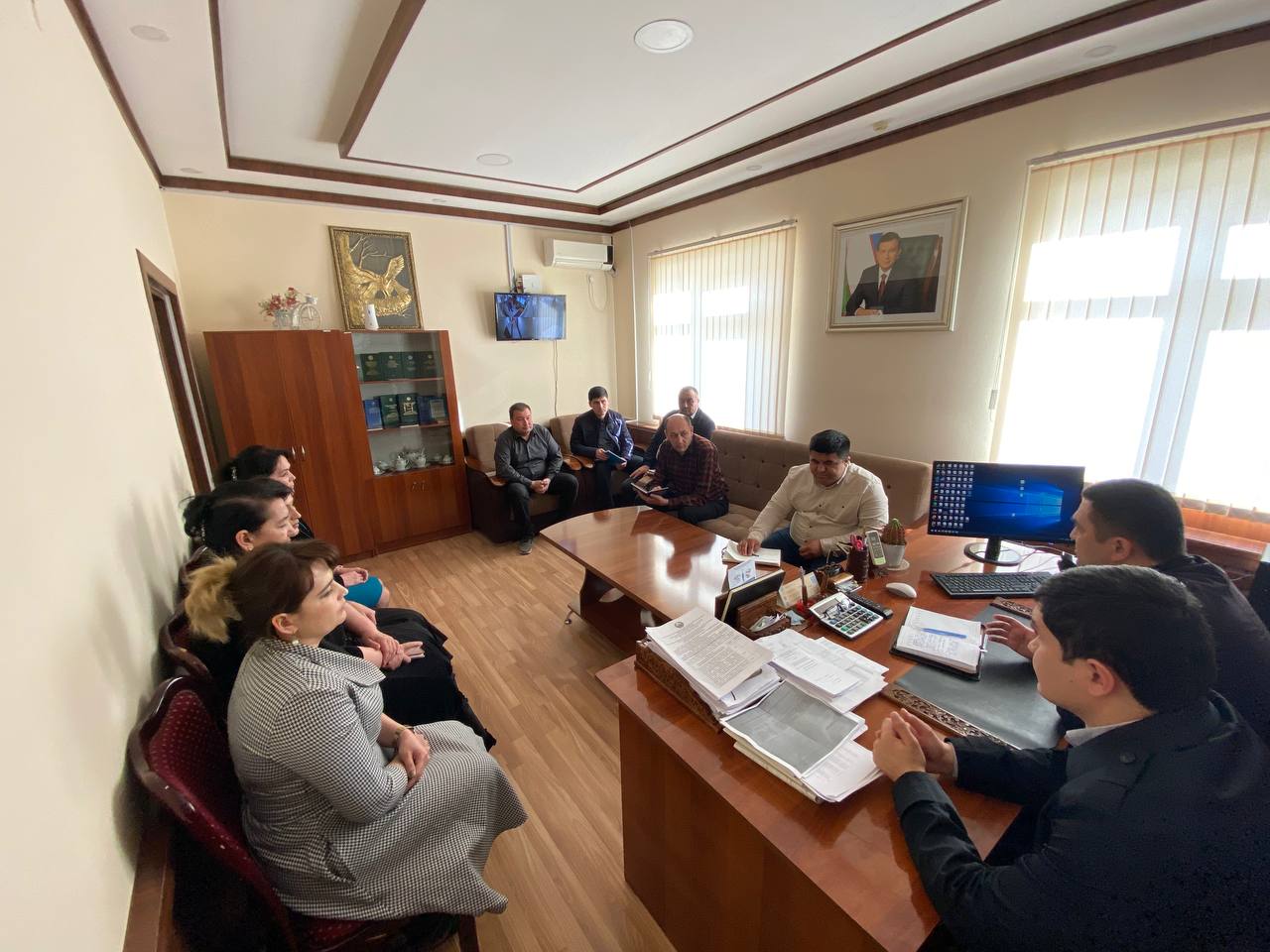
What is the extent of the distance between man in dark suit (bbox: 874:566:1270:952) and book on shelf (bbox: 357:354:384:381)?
13.8ft

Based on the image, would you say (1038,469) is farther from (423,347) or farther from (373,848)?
(423,347)

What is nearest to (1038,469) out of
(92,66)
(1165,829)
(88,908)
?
(1165,829)

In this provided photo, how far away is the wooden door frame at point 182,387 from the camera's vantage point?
8.59 feet

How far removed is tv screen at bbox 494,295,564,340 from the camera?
Result: 446 centimetres

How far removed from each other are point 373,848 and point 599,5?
2.64 meters

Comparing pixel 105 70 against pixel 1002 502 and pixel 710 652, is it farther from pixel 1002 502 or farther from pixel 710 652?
pixel 1002 502

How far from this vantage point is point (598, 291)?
514 centimetres

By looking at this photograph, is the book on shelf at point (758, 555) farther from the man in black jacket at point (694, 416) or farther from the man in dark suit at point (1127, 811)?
the man in black jacket at point (694, 416)

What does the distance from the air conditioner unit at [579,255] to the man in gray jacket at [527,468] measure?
1588 mm

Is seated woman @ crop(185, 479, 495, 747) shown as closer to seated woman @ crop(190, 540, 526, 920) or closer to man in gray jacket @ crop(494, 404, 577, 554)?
seated woman @ crop(190, 540, 526, 920)

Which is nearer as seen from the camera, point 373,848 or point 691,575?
point 373,848

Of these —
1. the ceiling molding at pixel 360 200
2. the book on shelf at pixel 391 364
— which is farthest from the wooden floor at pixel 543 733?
the ceiling molding at pixel 360 200

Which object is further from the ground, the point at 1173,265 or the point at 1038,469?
the point at 1173,265

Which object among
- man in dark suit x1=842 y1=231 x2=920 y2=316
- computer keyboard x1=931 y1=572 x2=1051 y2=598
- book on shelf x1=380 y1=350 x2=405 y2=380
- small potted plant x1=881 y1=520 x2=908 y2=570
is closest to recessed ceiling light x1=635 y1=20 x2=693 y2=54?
man in dark suit x1=842 y1=231 x2=920 y2=316
